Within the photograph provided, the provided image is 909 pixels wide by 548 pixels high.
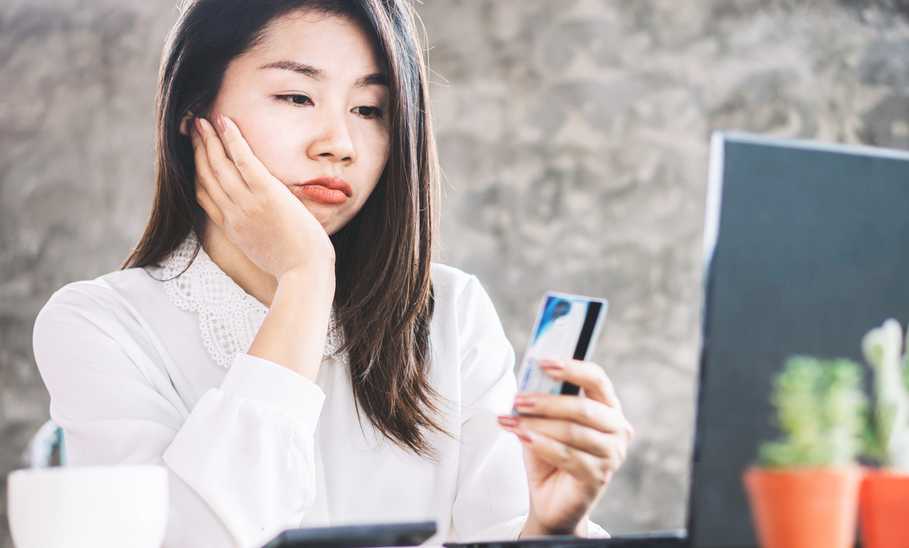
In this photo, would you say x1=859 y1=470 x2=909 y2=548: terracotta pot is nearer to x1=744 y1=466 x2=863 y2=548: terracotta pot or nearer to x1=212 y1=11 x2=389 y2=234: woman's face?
x1=744 y1=466 x2=863 y2=548: terracotta pot

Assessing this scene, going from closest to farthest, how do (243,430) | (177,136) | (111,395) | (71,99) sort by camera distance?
(243,430)
(111,395)
(177,136)
(71,99)

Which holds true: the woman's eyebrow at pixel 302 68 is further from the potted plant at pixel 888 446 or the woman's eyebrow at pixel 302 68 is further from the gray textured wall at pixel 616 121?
the gray textured wall at pixel 616 121

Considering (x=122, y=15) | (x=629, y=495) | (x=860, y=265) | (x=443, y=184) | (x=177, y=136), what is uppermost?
(x=122, y=15)

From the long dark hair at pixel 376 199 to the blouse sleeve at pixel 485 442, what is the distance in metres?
0.06

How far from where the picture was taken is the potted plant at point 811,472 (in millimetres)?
613

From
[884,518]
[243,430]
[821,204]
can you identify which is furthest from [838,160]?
[243,430]

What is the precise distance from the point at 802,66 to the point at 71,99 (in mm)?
2359

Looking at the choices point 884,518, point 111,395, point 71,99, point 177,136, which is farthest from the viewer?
point 71,99

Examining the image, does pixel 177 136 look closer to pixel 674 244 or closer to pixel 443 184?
pixel 443 184

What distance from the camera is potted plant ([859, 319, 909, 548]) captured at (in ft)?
2.13

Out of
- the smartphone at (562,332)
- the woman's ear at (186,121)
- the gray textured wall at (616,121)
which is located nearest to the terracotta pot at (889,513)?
the smartphone at (562,332)

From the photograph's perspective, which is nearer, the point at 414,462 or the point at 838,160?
the point at 838,160

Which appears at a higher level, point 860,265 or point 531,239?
point 531,239

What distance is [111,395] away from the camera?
1.19 meters
